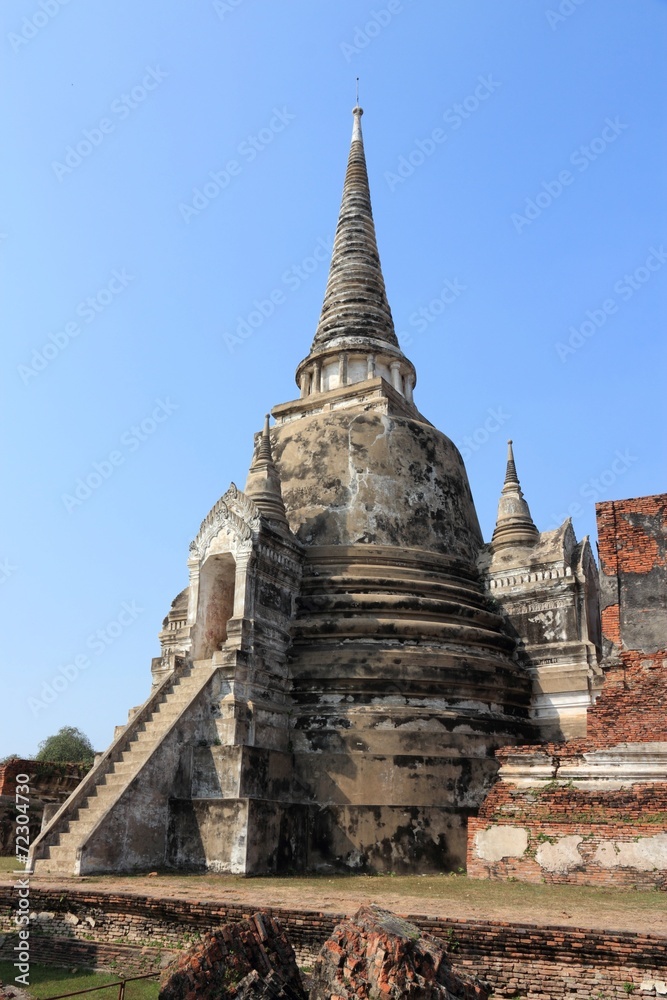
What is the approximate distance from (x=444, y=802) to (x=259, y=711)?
328 cm

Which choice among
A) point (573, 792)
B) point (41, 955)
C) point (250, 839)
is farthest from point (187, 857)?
point (573, 792)

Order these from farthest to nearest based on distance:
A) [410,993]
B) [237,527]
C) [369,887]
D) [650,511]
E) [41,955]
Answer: [237,527] < [650,511] < [369,887] < [41,955] < [410,993]

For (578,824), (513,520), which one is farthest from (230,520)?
(578,824)

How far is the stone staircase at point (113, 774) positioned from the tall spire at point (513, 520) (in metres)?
7.39

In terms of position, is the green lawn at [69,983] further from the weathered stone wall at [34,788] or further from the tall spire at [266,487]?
the tall spire at [266,487]

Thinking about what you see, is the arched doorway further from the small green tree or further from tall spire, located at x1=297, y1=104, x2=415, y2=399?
the small green tree

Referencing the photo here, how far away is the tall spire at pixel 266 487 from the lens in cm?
1697

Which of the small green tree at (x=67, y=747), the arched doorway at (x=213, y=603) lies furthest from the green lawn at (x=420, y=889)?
the small green tree at (x=67, y=747)

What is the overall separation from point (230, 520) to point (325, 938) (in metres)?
8.96

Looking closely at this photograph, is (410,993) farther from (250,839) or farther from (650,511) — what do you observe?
(650,511)

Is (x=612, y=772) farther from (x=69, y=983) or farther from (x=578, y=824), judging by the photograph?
(x=69, y=983)

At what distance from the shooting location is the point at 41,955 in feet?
29.6

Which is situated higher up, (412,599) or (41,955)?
(412,599)

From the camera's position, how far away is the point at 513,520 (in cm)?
1903
